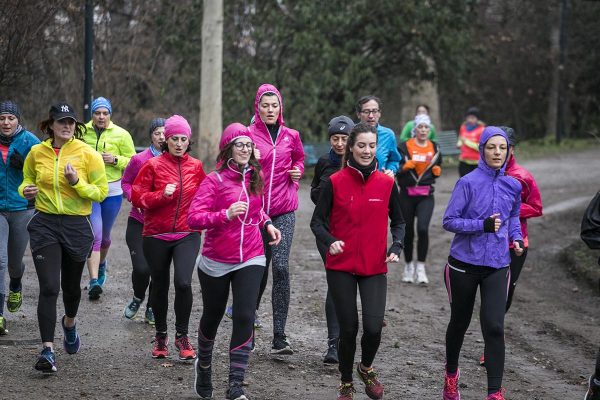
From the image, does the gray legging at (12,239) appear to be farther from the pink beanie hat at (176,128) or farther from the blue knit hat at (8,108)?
the pink beanie hat at (176,128)

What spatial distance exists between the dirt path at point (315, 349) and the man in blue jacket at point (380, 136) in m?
1.68

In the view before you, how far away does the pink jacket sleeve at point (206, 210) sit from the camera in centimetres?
750

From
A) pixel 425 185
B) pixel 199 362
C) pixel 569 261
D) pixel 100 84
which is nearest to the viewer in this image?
pixel 199 362

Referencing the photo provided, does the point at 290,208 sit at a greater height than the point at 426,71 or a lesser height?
lesser

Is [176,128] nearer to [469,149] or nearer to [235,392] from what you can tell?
[235,392]

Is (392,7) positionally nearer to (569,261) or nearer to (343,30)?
(343,30)

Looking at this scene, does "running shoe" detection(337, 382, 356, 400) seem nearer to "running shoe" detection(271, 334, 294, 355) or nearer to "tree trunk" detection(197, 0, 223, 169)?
"running shoe" detection(271, 334, 294, 355)

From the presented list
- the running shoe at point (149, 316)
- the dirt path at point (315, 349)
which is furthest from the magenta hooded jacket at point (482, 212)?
the running shoe at point (149, 316)

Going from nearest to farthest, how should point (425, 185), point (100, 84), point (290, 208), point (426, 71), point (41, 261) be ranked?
point (41, 261)
point (290, 208)
point (425, 185)
point (100, 84)
point (426, 71)

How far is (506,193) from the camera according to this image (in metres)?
7.88

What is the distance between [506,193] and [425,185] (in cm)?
513

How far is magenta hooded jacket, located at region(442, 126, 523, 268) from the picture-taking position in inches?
305

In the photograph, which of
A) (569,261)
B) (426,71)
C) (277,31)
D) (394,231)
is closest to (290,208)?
(394,231)

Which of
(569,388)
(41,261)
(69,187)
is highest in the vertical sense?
(69,187)
